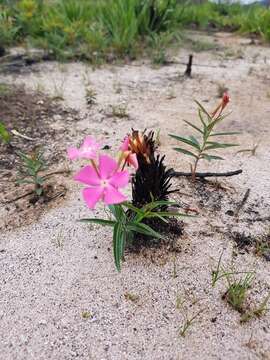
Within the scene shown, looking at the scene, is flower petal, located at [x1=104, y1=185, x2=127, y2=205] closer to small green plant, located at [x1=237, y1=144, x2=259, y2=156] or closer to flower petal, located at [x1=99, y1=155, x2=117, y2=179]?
flower petal, located at [x1=99, y1=155, x2=117, y2=179]

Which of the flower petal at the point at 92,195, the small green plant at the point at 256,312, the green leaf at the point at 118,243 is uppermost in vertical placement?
the flower petal at the point at 92,195

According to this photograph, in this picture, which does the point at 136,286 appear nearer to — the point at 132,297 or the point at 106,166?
the point at 132,297

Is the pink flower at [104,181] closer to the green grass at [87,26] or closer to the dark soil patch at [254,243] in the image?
the dark soil patch at [254,243]

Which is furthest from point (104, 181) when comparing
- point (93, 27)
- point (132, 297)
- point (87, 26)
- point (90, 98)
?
point (87, 26)

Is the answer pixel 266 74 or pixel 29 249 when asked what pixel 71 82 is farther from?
pixel 29 249

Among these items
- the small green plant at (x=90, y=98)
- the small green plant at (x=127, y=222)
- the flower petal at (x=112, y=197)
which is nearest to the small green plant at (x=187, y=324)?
the small green plant at (x=127, y=222)

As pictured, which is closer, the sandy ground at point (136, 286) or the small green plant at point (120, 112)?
the sandy ground at point (136, 286)

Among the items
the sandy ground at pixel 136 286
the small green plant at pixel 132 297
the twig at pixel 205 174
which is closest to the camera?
the sandy ground at pixel 136 286
